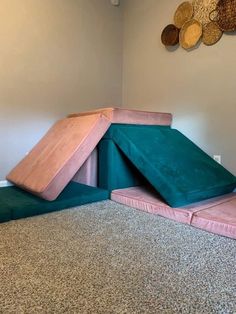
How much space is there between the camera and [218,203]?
1956 mm

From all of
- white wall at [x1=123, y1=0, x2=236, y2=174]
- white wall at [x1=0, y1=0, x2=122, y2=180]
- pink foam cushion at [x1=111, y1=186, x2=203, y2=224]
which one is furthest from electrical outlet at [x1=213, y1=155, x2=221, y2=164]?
white wall at [x1=0, y1=0, x2=122, y2=180]

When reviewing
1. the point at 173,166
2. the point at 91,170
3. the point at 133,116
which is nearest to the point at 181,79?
the point at 133,116

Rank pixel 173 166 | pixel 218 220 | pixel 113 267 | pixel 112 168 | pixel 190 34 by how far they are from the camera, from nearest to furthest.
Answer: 1. pixel 113 267
2. pixel 218 220
3. pixel 173 166
4. pixel 112 168
5. pixel 190 34

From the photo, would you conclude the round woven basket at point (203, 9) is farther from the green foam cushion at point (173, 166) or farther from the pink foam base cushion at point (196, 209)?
the pink foam base cushion at point (196, 209)

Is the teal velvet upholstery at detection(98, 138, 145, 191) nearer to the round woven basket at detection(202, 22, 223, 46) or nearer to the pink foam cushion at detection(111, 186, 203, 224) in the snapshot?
the pink foam cushion at detection(111, 186, 203, 224)

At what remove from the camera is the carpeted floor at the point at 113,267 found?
923 mm

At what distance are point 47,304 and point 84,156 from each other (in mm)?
1295

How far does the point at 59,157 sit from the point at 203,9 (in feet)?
6.56

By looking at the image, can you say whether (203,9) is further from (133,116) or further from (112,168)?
(112,168)

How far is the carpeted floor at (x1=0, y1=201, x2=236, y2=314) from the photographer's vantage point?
36.4 inches

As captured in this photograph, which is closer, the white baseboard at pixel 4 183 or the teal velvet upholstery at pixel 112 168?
the teal velvet upholstery at pixel 112 168

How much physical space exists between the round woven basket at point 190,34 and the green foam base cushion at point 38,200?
1.75 meters

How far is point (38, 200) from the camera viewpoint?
194 centimetres

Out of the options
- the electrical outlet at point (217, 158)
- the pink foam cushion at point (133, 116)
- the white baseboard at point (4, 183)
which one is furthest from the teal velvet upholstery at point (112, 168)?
the white baseboard at point (4, 183)
